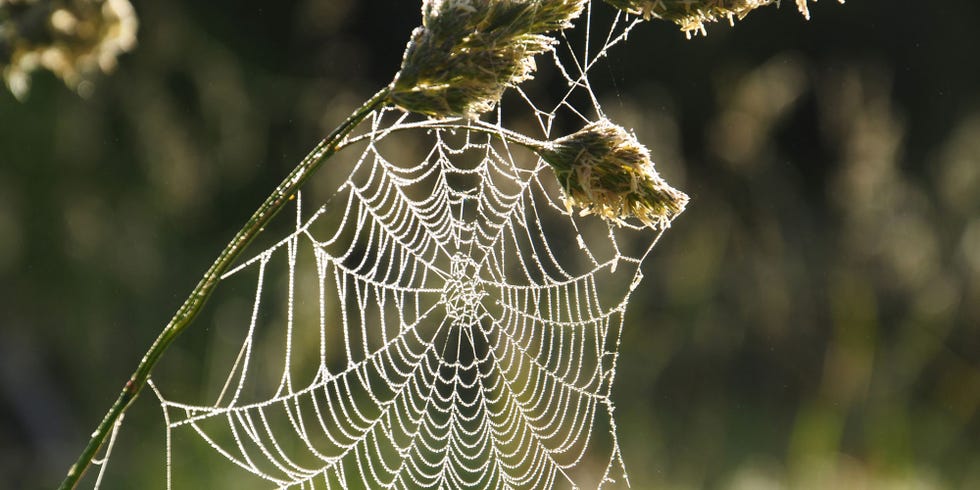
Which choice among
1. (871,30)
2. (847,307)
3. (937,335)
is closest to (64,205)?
(847,307)

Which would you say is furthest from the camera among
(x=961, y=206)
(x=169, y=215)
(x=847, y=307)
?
(x=169, y=215)

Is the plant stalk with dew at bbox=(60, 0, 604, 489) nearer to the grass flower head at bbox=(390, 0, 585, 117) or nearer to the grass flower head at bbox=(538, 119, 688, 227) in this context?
the grass flower head at bbox=(390, 0, 585, 117)

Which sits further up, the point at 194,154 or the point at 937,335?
the point at 937,335

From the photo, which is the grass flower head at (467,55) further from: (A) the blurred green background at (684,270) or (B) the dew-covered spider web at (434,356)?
(A) the blurred green background at (684,270)

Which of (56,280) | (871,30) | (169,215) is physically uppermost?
(871,30)

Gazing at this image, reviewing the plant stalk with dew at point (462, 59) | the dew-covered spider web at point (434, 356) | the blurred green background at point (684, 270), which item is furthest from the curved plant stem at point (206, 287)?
the blurred green background at point (684, 270)

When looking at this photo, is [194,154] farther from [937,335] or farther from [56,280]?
[937,335]

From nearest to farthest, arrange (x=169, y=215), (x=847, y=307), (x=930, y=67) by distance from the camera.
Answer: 1. (x=847, y=307)
2. (x=169, y=215)
3. (x=930, y=67)
